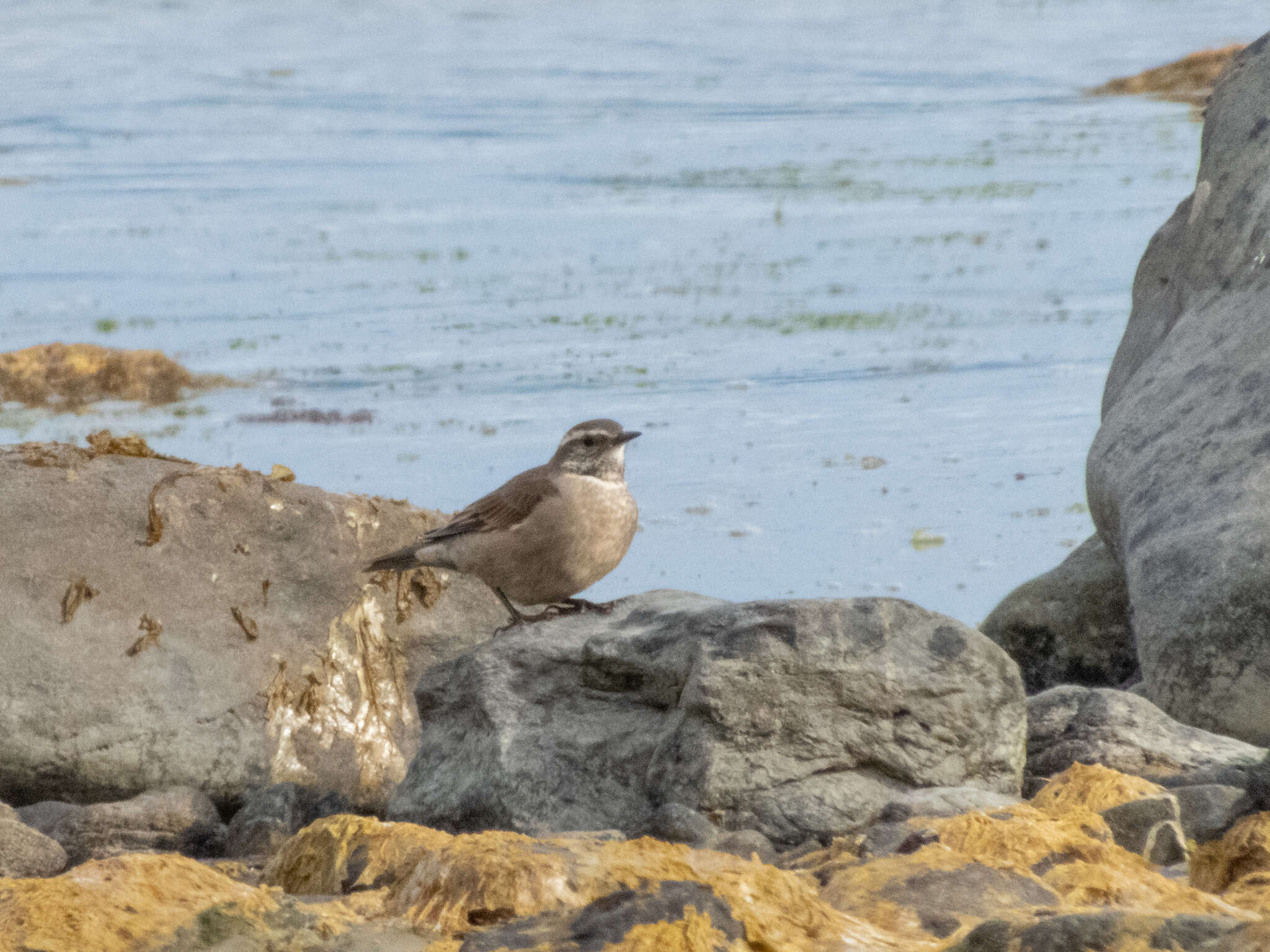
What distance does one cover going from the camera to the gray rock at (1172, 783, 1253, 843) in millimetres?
5949

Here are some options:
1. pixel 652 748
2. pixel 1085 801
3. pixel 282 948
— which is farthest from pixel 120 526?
pixel 1085 801

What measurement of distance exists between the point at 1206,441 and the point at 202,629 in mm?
5679

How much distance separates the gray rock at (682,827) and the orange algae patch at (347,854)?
2.80 ft

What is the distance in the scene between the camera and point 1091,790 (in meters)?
6.26

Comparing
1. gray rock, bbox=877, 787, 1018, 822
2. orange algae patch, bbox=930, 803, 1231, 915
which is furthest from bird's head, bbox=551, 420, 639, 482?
orange algae patch, bbox=930, 803, 1231, 915

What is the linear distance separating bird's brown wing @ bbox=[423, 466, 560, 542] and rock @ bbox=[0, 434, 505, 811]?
60.0 inches

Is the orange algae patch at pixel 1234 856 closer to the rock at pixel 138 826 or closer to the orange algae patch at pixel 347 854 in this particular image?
the orange algae patch at pixel 347 854

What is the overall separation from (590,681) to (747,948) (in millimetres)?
2871

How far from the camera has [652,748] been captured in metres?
6.95

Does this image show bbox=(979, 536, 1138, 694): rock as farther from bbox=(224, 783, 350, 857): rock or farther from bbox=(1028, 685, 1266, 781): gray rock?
bbox=(224, 783, 350, 857): rock

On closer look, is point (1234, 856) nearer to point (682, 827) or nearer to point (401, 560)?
point (682, 827)

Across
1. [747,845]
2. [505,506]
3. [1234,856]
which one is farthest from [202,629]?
[1234,856]

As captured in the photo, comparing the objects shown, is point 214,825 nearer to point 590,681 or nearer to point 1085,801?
point 590,681

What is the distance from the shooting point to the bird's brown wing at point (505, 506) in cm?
802
